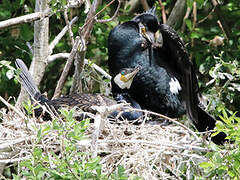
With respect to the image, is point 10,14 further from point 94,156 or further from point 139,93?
point 94,156

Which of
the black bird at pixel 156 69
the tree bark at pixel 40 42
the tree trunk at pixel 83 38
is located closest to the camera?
the tree trunk at pixel 83 38

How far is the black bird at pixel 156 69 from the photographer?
4.62 metres

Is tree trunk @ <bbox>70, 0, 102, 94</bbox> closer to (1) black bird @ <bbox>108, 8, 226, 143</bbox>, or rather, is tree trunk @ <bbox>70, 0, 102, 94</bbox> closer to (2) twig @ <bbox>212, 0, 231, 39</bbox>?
(1) black bird @ <bbox>108, 8, 226, 143</bbox>

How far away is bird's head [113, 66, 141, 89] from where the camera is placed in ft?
14.7

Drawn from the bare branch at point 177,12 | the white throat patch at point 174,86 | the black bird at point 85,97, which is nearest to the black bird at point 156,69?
the white throat patch at point 174,86

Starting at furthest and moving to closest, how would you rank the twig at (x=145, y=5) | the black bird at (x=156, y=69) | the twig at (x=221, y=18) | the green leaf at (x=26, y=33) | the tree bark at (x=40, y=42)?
the twig at (x=145, y=5) → the twig at (x=221, y=18) → the green leaf at (x=26, y=33) → the black bird at (x=156, y=69) → the tree bark at (x=40, y=42)

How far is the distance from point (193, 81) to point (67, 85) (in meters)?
1.83

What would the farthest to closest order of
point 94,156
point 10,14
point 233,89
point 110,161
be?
1. point 10,14
2. point 233,89
3. point 110,161
4. point 94,156

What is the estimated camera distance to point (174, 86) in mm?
4734

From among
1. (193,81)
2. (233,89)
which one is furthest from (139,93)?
(233,89)

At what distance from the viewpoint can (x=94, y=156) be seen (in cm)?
267

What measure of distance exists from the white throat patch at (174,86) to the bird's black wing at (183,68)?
4 cm

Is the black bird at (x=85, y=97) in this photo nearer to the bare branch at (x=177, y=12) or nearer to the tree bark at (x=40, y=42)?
the tree bark at (x=40, y=42)

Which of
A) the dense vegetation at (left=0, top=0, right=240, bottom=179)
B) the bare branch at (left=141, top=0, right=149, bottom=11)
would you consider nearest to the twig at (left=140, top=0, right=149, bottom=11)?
the bare branch at (left=141, top=0, right=149, bottom=11)
